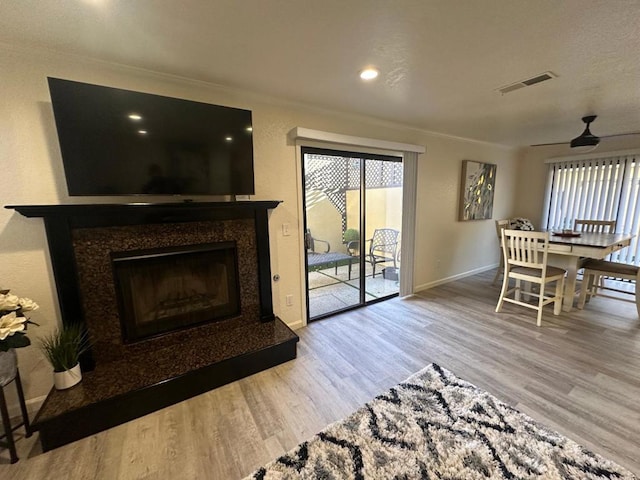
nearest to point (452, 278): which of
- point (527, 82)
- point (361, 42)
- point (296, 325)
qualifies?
point (296, 325)

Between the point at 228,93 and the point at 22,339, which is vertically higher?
the point at 228,93

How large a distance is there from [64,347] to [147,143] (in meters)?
1.38

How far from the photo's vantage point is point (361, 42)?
4.85 ft

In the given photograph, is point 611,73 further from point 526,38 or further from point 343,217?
point 343,217

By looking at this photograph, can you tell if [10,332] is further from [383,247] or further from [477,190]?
[477,190]

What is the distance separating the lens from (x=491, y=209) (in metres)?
4.64

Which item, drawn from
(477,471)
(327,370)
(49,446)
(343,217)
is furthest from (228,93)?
(477,471)

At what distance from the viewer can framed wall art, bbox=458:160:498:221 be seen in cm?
405

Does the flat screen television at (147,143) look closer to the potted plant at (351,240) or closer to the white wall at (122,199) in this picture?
the white wall at (122,199)

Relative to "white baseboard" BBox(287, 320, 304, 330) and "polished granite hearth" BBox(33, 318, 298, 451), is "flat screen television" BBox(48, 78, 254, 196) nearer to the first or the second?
"polished granite hearth" BBox(33, 318, 298, 451)

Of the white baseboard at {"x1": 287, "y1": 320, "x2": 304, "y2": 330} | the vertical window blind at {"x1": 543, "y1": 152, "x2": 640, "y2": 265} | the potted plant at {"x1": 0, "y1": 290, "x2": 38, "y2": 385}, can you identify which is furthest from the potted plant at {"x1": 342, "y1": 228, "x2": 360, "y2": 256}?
the vertical window blind at {"x1": 543, "y1": 152, "x2": 640, "y2": 265}

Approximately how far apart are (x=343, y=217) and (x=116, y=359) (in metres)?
2.46

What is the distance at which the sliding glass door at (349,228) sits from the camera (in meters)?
2.87

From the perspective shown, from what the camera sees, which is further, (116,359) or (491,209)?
(491,209)
